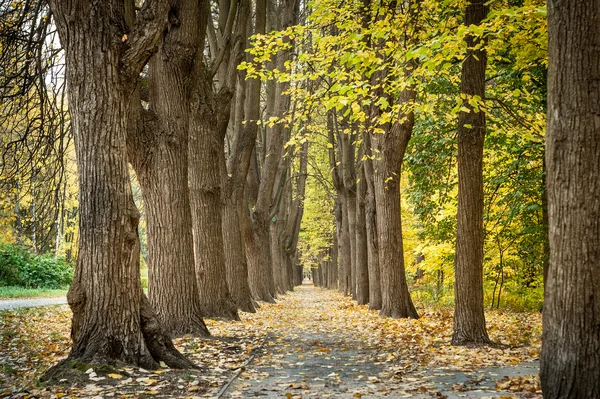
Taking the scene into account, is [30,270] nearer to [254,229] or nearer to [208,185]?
[254,229]

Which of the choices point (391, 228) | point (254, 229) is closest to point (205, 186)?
point (391, 228)

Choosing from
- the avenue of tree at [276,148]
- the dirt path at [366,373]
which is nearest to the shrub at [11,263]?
the avenue of tree at [276,148]

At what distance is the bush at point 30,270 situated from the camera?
98.0 ft

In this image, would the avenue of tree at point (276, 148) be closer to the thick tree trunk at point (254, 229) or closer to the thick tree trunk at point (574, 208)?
the thick tree trunk at point (574, 208)

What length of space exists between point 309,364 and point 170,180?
→ 4035 millimetres

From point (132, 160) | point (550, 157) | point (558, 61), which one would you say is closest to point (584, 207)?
point (550, 157)

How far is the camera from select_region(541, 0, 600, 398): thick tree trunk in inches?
185

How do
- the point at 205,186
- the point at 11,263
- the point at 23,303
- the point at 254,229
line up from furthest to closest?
the point at 11,263 → the point at 254,229 → the point at 23,303 → the point at 205,186

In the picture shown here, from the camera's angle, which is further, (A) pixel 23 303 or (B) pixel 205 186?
(A) pixel 23 303

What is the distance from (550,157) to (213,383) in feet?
14.7

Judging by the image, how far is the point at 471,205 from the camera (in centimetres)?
962

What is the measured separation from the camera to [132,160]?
32.7ft

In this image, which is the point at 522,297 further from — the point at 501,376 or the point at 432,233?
the point at 501,376

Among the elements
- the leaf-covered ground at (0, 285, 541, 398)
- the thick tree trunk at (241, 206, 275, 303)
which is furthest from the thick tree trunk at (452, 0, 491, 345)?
the thick tree trunk at (241, 206, 275, 303)
